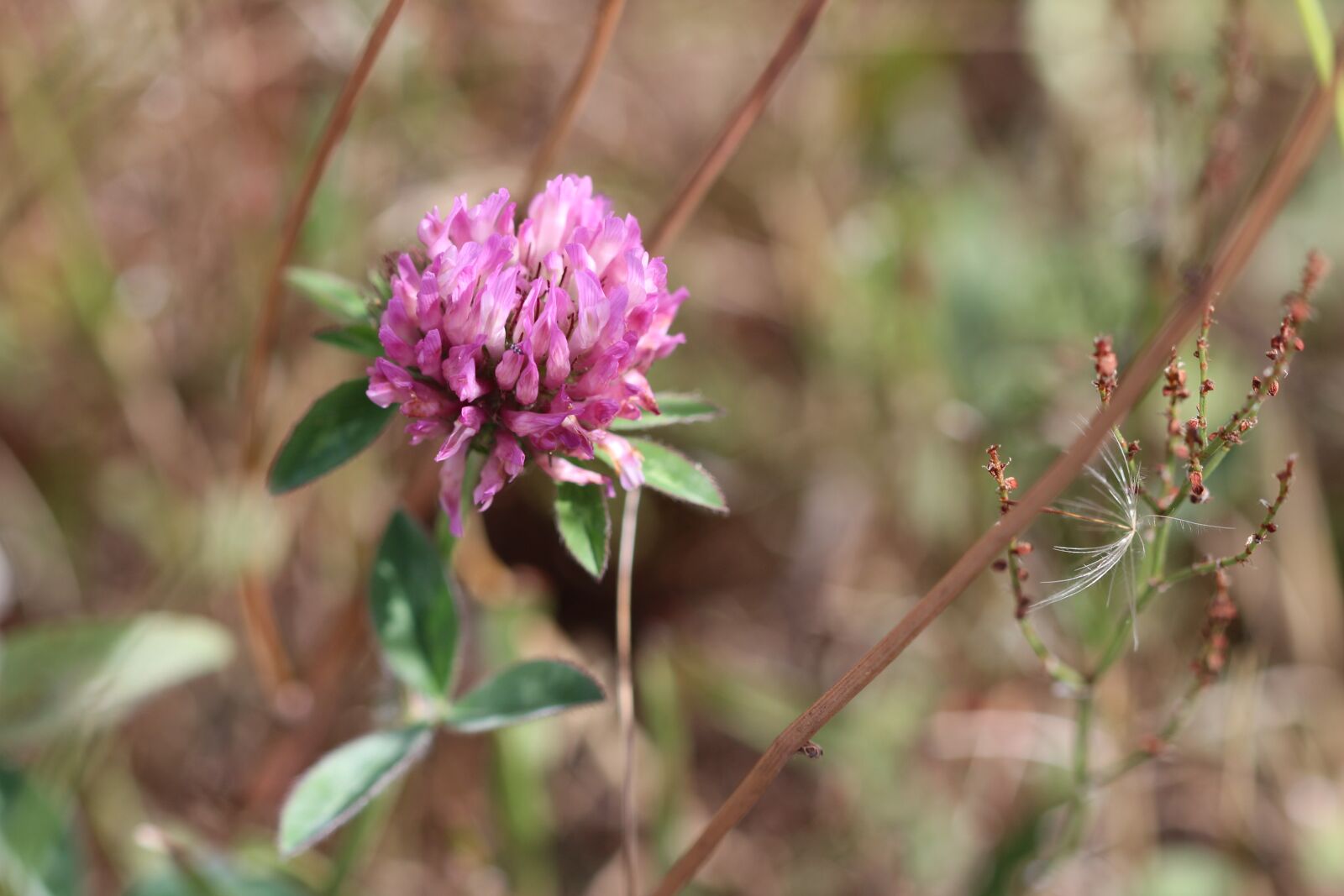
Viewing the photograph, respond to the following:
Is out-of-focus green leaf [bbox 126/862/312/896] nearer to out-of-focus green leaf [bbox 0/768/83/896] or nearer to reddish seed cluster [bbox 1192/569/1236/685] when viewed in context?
out-of-focus green leaf [bbox 0/768/83/896]

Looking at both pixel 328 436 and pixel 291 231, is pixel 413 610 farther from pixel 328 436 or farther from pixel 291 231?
pixel 291 231

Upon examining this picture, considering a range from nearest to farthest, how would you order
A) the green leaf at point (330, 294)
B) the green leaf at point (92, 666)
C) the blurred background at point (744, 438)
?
1. the green leaf at point (330, 294)
2. the green leaf at point (92, 666)
3. the blurred background at point (744, 438)

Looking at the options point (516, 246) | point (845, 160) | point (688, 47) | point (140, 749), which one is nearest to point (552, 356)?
point (516, 246)

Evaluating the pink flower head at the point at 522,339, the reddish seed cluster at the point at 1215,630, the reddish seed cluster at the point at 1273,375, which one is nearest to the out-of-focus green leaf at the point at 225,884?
the pink flower head at the point at 522,339

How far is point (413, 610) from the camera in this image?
177 centimetres

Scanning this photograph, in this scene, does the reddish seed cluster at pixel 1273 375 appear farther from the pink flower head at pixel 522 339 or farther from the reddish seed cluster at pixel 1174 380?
the pink flower head at pixel 522 339

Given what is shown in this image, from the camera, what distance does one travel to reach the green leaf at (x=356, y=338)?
5.09ft

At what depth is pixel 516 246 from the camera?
1.48 m

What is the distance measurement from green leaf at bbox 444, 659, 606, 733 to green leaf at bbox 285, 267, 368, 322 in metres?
0.53

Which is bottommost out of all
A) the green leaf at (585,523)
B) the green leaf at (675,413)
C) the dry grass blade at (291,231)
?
the green leaf at (585,523)

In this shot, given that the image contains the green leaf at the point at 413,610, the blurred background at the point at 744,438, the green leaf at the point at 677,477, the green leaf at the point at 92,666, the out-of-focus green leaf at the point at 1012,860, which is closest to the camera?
the green leaf at the point at 677,477

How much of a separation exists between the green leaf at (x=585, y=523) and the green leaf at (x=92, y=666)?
0.93 metres

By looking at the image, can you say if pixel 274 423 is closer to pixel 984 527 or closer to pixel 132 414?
pixel 132 414

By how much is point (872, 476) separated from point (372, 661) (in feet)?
4.21
